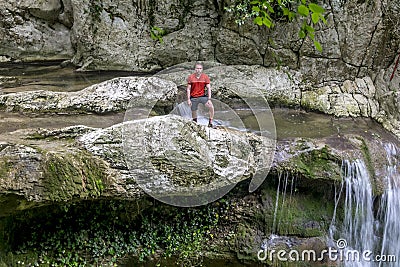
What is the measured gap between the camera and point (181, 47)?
26.4 ft

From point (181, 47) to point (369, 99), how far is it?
3685 mm

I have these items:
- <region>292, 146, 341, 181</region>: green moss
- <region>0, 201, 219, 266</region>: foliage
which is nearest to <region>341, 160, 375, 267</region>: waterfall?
<region>292, 146, 341, 181</region>: green moss

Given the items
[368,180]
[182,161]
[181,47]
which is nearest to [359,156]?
[368,180]

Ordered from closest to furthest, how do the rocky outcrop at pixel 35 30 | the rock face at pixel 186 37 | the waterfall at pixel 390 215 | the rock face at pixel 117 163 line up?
the rock face at pixel 117 163
the waterfall at pixel 390 215
the rock face at pixel 186 37
the rocky outcrop at pixel 35 30

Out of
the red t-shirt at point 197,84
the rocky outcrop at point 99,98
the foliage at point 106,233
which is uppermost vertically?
the red t-shirt at point 197,84

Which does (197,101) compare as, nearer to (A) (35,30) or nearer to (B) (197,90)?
(B) (197,90)

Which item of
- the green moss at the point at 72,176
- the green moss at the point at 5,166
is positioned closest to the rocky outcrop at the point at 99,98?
the green moss at the point at 72,176

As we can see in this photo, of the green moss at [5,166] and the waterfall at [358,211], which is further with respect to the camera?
the waterfall at [358,211]

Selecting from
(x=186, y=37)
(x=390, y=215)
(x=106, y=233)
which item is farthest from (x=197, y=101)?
(x=186, y=37)

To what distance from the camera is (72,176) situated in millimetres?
3955

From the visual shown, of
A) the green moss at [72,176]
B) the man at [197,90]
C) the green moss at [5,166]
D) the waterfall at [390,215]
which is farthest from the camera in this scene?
the waterfall at [390,215]

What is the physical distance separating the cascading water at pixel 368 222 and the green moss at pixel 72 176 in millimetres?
3195

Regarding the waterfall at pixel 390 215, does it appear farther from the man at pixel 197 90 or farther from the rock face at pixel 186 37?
the man at pixel 197 90

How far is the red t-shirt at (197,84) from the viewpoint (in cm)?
482
